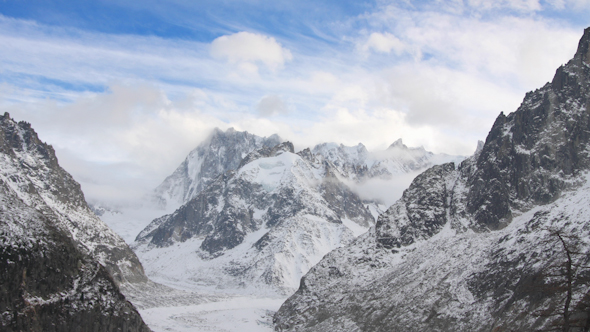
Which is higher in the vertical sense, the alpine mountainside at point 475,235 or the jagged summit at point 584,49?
the jagged summit at point 584,49

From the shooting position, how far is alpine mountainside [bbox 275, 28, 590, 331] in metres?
105

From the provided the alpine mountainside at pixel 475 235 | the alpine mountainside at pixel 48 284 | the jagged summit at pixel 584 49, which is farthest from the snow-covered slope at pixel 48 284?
the jagged summit at pixel 584 49

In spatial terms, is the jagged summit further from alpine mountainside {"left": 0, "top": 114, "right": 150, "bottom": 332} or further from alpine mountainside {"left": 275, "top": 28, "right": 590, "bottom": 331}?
alpine mountainside {"left": 0, "top": 114, "right": 150, "bottom": 332}

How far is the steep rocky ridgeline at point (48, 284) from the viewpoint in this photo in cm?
7831

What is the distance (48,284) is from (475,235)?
102799mm

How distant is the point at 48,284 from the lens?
83.7m

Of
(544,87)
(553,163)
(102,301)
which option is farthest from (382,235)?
(102,301)

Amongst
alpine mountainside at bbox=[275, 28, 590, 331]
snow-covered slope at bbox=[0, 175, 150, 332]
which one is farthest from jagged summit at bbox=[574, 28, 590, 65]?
snow-covered slope at bbox=[0, 175, 150, 332]

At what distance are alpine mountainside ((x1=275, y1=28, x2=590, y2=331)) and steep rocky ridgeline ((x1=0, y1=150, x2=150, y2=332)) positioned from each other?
6161 cm

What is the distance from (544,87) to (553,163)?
1119 inches

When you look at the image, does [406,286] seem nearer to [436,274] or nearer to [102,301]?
[436,274]

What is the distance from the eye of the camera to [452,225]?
501 feet

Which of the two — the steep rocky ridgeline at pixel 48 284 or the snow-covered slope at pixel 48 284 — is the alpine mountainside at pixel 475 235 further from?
the snow-covered slope at pixel 48 284

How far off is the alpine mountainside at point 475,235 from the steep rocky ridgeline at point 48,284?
202ft
